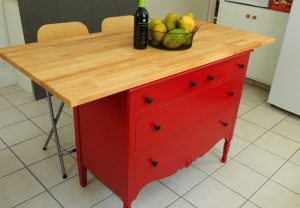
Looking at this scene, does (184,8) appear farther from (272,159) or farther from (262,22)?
(272,159)

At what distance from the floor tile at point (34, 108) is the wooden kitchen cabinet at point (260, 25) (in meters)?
2.11

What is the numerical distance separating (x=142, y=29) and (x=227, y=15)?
2157 mm

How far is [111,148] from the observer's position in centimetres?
156

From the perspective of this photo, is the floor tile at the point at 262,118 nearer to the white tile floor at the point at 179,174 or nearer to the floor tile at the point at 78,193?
the white tile floor at the point at 179,174

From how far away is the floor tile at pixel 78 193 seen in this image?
6.14 ft

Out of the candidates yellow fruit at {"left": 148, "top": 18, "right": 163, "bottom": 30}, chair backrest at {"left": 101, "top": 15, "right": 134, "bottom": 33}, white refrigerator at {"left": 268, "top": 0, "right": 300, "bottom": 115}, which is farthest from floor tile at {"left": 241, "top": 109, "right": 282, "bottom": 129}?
yellow fruit at {"left": 148, "top": 18, "right": 163, "bottom": 30}

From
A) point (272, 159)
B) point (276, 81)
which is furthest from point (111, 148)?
point (276, 81)

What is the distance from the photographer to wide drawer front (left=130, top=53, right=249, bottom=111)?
1.35 meters

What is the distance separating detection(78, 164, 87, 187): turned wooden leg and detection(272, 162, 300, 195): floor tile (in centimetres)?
130

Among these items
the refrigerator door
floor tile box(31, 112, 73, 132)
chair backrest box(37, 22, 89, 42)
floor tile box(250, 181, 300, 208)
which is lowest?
floor tile box(250, 181, 300, 208)

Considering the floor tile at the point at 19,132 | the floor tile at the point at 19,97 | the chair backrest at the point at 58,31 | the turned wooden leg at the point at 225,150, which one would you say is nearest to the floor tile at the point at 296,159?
the turned wooden leg at the point at 225,150

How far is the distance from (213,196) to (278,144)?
908 millimetres

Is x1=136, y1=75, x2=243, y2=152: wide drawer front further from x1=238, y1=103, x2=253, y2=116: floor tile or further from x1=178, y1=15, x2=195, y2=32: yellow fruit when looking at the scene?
x1=238, y1=103, x2=253, y2=116: floor tile

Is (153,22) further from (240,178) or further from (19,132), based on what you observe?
(19,132)
